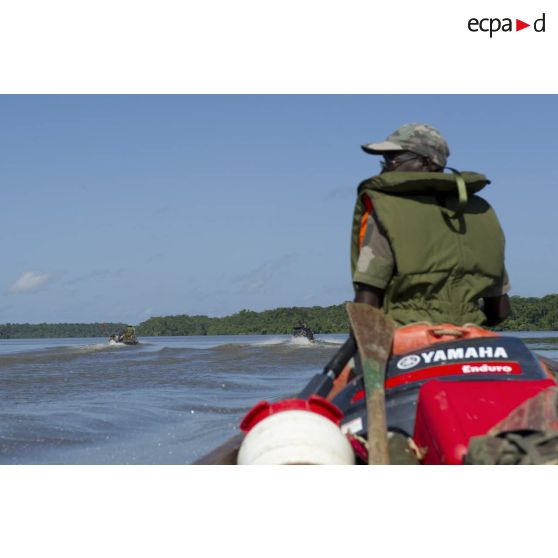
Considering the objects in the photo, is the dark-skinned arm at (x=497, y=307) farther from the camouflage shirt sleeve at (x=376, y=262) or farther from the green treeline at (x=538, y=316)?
the green treeline at (x=538, y=316)

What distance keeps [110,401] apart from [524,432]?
7.63 m

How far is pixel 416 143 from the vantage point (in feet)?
11.6

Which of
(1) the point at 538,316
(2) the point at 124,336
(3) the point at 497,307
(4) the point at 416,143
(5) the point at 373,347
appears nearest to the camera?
(5) the point at 373,347

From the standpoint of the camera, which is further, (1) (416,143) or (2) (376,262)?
(1) (416,143)

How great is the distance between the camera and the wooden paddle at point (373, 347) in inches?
121

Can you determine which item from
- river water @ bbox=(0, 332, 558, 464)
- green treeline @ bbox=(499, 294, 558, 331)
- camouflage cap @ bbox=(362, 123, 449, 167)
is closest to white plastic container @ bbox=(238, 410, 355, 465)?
camouflage cap @ bbox=(362, 123, 449, 167)

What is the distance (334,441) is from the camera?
262 cm

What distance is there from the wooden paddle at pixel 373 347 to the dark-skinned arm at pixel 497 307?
835 mm

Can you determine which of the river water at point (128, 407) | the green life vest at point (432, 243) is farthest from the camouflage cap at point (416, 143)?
the river water at point (128, 407)

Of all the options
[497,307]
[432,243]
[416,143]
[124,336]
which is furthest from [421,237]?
[124,336]

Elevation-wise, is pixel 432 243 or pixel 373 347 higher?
pixel 432 243

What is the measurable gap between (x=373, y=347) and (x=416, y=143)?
3.05ft

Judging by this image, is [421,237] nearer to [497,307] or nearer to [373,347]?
[373,347]
